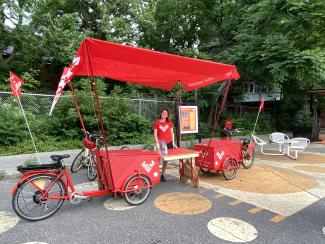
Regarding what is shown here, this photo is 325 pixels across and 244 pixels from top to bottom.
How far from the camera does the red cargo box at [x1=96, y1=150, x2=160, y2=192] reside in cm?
445

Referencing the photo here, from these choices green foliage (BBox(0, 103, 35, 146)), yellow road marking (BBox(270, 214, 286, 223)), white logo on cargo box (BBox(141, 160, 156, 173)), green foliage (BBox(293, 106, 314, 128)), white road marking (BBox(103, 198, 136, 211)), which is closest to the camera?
yellow road marking (BBox(270, 214, 286, 223))

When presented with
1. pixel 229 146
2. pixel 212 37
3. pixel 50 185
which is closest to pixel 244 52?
pixel 229 146

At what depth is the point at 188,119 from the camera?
8594 millimetres

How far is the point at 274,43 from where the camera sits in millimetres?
9695

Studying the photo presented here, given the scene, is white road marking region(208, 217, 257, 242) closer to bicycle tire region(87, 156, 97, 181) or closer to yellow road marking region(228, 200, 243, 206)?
yellow road marking region(228, 200, 243, 206)

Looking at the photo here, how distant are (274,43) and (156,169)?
286 inches

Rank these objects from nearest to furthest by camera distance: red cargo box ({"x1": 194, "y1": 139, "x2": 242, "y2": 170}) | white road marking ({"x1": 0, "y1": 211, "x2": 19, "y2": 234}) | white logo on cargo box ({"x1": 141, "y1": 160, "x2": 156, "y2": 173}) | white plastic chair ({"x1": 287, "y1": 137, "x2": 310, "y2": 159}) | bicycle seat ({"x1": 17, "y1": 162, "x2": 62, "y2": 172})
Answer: white road marking ({"x1": 0, "y1": 211, "x2": 19, "y2": 234}) < bicycle seat ({"x1": 17, "y1": 162, "x2": 62, "y2": 172}) < white logo on cargo box ({"x1": 141, "y1": 160, "x2": 156, "y2": 173}) < red cargo box ({"x1": 194, "y1": 139, "x2": 242, "y2": 170}) < white plastic chair ({"x1": 287, "y1": 137, "x2": 310, "y2": 159})

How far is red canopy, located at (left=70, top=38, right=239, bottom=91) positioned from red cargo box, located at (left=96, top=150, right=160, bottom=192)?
1.44 meters

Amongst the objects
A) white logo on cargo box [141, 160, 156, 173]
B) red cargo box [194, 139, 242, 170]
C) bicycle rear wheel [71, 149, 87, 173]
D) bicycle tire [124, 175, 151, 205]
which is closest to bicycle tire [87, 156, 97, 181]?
bicycle rear wheel [71, 149, 87, 173]

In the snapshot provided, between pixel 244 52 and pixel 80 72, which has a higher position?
pixel 244 52

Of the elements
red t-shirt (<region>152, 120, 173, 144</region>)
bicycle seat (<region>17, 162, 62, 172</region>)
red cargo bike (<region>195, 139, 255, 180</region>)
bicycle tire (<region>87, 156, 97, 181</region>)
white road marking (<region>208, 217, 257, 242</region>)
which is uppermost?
red t-shirt (<region>152, 120, 173, 144</region>)

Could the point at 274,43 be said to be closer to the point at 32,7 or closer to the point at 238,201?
the point at 238,201

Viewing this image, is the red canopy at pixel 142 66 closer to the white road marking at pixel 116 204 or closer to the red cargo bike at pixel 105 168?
the red cargo bike at pixel 105 168

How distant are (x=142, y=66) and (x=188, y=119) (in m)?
3.77
